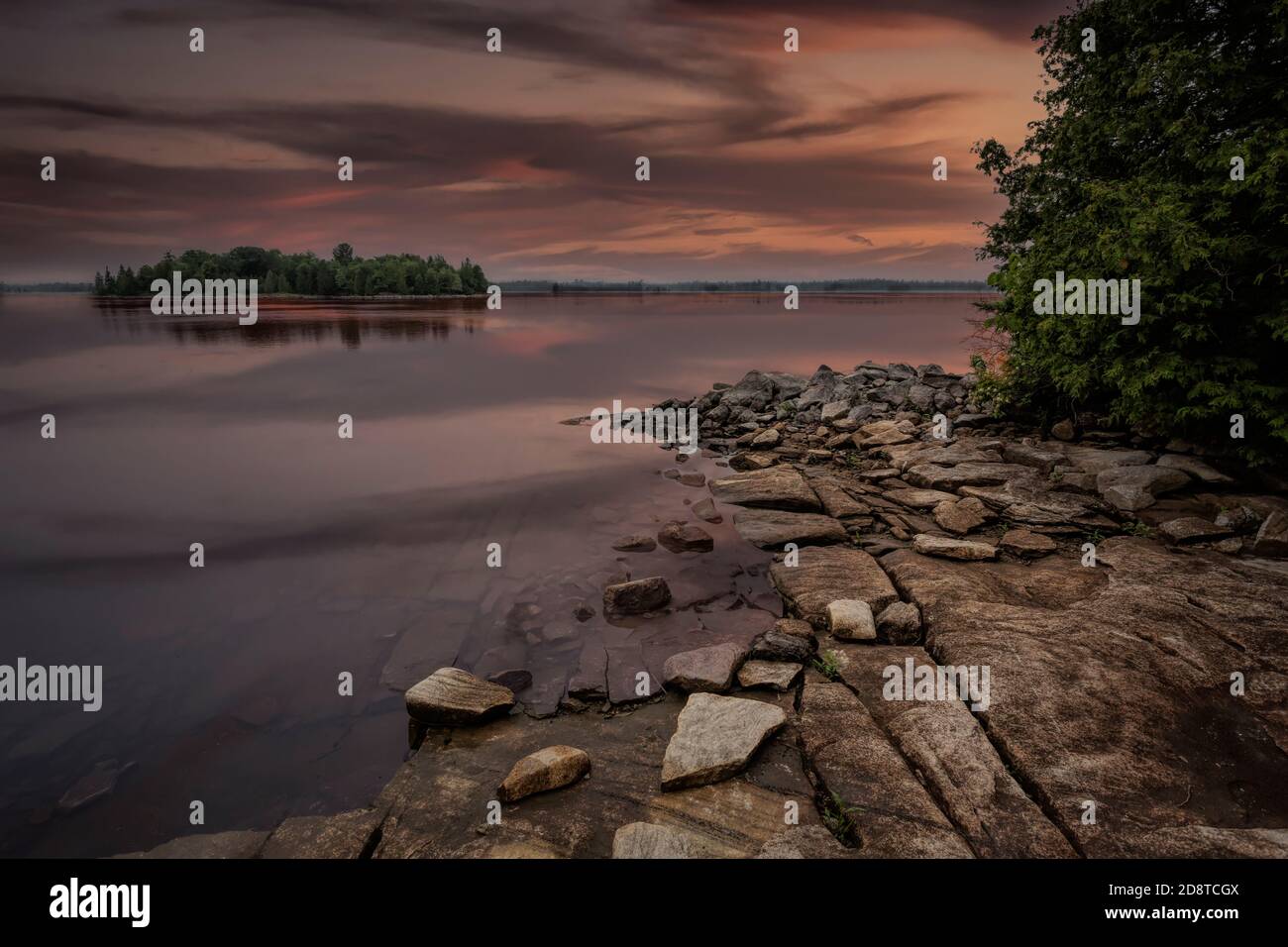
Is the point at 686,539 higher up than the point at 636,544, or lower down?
higher up

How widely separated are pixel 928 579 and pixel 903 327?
7631 cm

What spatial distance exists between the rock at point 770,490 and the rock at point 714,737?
731 cm

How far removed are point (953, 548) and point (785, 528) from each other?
3010 mm

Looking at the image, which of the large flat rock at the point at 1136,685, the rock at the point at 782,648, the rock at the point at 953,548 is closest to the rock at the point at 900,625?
the large flat rock at the point at 1136,685

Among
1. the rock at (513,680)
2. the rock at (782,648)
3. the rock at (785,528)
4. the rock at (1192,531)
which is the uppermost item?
the rock at (1192,531)

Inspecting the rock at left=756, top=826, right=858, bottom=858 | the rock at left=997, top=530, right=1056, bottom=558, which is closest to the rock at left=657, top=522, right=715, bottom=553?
the rock at left=997, top=530, right=1056, bottom=558

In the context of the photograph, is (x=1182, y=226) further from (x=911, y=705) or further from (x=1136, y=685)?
(x=911, y=705)

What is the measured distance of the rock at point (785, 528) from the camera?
10891 mm

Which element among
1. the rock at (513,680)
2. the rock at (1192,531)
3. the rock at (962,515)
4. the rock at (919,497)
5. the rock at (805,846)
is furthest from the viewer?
the rock at (919,497)

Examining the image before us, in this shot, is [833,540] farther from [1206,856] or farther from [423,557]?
[423,557]

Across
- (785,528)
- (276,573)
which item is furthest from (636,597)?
(276,573)

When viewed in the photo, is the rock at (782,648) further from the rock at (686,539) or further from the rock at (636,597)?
the rock at (686,539)

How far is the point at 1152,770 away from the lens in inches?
194

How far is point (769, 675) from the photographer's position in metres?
6.59
